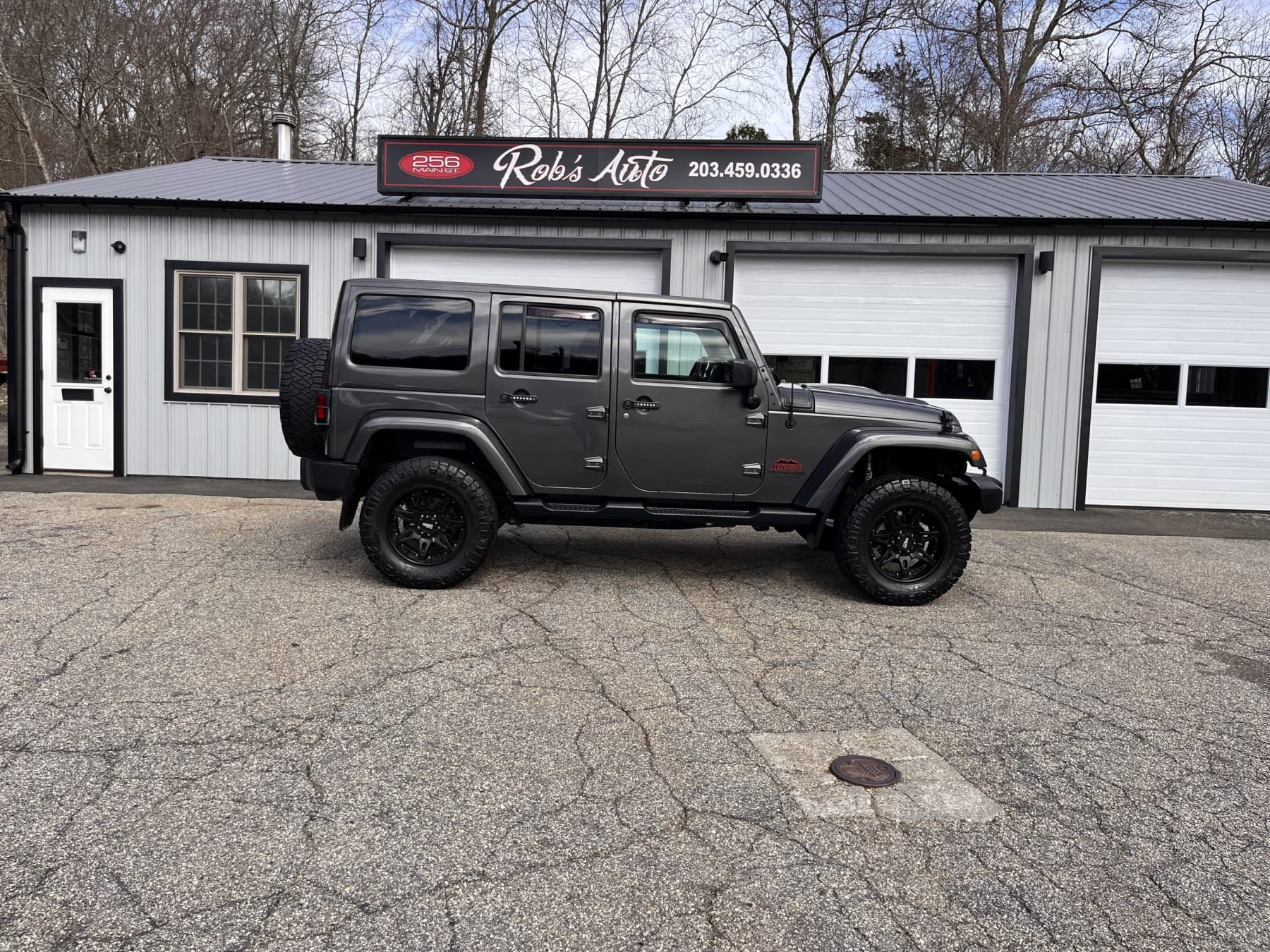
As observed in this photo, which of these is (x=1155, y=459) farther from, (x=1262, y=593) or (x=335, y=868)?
(x=335, y=868)

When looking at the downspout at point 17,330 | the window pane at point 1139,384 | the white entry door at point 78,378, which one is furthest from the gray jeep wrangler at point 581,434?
the downspout at point 17,330

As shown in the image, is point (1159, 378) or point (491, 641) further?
point (1159, 378)

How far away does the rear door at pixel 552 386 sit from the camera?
588cm

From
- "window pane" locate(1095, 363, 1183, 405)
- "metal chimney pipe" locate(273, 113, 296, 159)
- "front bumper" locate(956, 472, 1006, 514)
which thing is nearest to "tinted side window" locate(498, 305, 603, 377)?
"front bumper" locate(956, 472, 1006, 514)

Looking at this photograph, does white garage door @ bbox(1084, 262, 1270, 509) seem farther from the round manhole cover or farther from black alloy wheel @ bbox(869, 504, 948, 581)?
the round manhole cover

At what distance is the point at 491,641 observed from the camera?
4926 mm

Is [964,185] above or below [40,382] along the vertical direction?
above

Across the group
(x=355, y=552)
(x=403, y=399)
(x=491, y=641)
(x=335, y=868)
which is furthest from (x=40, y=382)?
(x=335, y=868)

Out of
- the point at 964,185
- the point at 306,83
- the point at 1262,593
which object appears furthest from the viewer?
the point at 306,83

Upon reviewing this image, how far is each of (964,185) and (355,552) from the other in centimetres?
1014

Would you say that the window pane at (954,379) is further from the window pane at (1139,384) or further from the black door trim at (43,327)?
the black door trim at (43,327)

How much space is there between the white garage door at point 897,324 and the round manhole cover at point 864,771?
25.1 ft

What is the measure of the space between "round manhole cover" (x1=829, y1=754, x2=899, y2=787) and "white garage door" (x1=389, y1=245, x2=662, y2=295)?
804cm

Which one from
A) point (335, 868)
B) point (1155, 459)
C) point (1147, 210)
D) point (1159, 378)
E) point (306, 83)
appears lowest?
point (335, 868)
